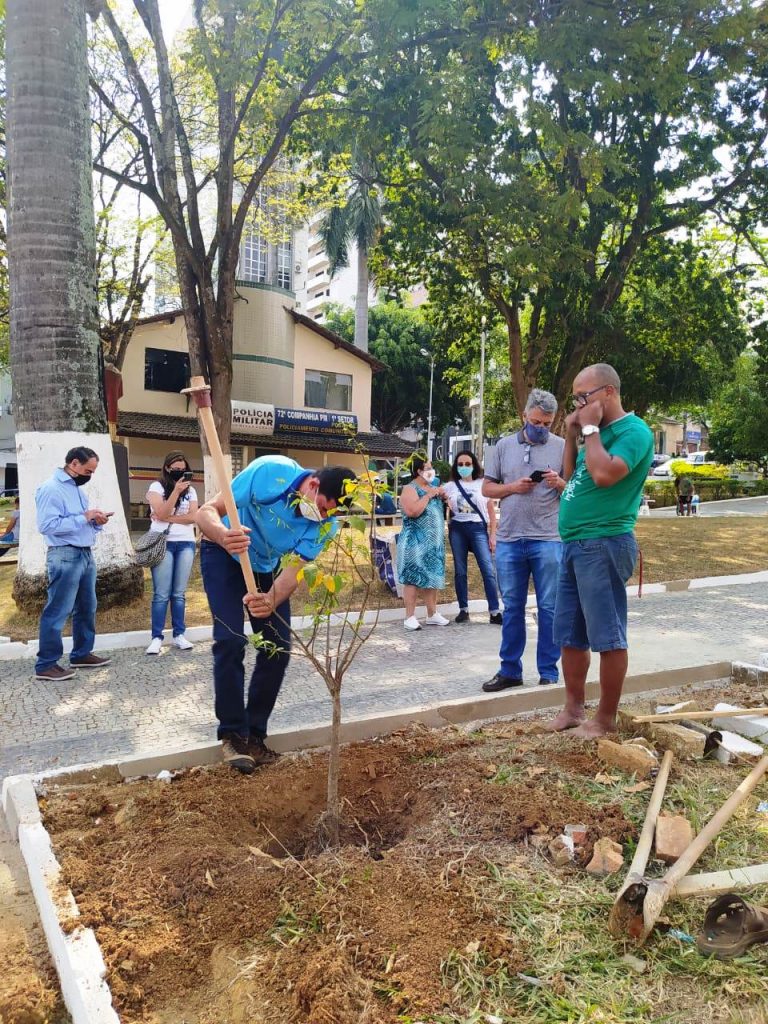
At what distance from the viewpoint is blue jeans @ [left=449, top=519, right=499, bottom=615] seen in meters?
8.01

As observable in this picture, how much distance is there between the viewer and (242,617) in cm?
389

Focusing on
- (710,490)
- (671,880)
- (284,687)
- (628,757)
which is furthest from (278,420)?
(671,880)

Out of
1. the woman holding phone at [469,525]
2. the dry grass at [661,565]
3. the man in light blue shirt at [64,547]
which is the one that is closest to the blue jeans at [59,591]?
the man in light blue shirt at [64,547]

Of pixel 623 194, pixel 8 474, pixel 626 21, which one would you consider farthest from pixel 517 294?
pixel 8 474

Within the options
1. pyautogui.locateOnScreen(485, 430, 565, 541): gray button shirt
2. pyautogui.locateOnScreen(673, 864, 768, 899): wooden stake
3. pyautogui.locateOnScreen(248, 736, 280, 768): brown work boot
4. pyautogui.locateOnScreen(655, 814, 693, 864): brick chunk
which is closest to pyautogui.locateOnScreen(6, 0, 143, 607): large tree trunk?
pyautogui.locateOnScreen(485, 430, 565, 541): gray button shirt

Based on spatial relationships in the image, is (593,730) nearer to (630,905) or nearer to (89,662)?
(630,905)

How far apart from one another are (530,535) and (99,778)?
3153mm

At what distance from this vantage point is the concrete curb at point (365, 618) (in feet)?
22.3

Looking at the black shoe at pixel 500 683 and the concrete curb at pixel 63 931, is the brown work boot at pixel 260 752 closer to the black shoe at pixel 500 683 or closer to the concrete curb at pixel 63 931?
the concrete curb at pixel 63 931

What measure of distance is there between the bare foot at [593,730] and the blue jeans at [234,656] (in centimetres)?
155

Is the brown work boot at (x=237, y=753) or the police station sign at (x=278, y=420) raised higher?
the police station sign at (x=278, y=420)

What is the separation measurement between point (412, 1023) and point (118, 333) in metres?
19.6

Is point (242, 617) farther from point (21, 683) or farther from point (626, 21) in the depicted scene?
point (626, 21)

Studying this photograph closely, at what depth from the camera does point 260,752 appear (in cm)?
382
